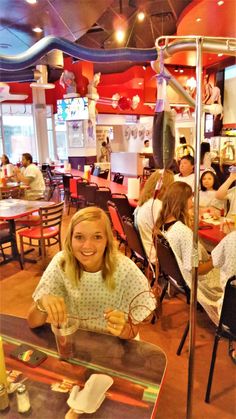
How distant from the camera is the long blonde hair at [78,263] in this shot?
145 cm

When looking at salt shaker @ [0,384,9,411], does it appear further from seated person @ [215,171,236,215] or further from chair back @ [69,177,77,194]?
chair back @ [69,177,77,194]

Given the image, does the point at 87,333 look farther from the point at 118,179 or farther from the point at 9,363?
the point at 118,179

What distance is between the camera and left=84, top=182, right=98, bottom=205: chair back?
5.24m

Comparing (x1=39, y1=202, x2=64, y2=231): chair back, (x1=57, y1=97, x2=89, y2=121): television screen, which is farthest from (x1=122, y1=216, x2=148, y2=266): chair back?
(x1=57, y1=97, x2=89, y2=121): television screen

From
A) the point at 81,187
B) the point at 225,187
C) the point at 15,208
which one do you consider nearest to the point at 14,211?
the point at 15,208

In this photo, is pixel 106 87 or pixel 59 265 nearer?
pixel 59 265

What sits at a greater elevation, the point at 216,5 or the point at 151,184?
the point at 216,5

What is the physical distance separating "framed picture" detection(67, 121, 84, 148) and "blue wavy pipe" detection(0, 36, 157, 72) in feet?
13.7

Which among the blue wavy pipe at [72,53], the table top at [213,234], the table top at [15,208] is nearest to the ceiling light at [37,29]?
the blue wavy pipe at [72,53]

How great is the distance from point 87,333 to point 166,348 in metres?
1.33

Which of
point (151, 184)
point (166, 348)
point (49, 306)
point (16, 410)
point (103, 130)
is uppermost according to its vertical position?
point (103, 130)

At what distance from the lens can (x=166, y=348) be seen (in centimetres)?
241

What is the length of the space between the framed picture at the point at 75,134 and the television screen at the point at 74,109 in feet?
0.61

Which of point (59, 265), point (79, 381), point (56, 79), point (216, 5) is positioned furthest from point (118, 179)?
point (56, 79)
